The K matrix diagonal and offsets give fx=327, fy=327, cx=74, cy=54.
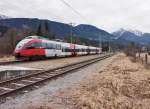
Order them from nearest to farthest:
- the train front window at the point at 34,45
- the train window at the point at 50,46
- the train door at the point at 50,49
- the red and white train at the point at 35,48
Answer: the red and white train at the point at 35,48 → the train front window at the point at 34,45 → the train door at the point at 50,49 → the train window at the point at 50,46

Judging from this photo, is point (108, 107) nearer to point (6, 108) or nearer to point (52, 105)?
point (52, 105)

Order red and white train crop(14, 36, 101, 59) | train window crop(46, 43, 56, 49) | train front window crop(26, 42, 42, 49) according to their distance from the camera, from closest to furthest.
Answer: red and white train crop(14, 36, 101, 59) → train front window crop(26, 42, 42, 49) → train window crop(46, 43, 56, 49)

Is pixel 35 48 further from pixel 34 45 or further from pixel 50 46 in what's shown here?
pixel 50 46

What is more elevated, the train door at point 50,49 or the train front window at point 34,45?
the train front window at point 34,45

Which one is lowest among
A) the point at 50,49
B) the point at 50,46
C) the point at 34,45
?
the point at 50,49

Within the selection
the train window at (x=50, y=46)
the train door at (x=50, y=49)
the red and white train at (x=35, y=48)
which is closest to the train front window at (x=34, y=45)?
the red and white train at (x=35, y=48)

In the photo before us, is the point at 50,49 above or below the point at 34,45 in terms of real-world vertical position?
below

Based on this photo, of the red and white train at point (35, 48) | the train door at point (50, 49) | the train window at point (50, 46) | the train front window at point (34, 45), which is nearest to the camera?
the red and white train at point (35, 48)

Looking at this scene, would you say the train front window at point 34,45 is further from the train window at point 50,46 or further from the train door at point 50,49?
the train window at point 50,46

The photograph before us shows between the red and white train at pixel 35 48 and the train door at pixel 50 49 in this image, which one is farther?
the train door at pixel 50 49

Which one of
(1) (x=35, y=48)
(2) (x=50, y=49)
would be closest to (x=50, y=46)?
(2) (x=50, y=49)

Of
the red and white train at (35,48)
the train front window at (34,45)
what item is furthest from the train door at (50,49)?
the train front window at (34,45)

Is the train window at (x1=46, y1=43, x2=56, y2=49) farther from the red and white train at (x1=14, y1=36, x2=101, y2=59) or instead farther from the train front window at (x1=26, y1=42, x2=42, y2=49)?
the train front window at (x1=26, y1=42, x2=42, y2=49)

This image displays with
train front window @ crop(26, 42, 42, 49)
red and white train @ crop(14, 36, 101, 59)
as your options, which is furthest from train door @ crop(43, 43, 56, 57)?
train front window @ crop(26, 42, 42, 49)
